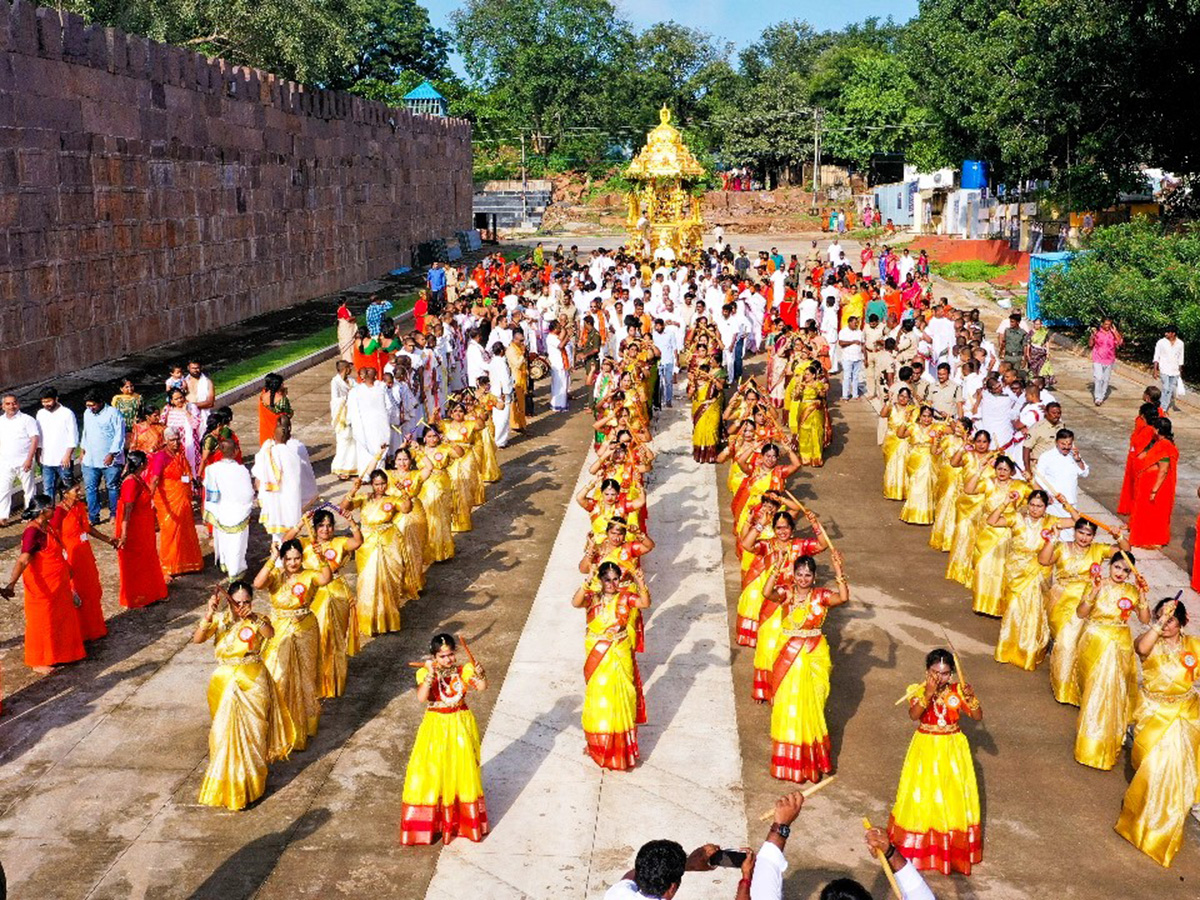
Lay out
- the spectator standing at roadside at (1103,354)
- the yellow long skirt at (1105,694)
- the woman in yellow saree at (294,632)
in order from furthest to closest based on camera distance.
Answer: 1. the spectator standing at roadside at (1103,354)
2. the woman in yellow saree at (294,632)
3. the yellow long skirt at (1105,694)

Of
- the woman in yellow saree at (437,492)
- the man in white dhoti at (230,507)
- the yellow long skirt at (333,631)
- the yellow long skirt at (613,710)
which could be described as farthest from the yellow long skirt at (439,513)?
the yellow long skirt at (613,710)

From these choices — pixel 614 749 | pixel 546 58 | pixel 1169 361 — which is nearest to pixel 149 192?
pixel 1169 361

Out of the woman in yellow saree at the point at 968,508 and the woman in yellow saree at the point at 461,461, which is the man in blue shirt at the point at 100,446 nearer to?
the woman in yellow saree at the point at 461,461

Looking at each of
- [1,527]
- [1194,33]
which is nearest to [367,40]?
[1194,33]

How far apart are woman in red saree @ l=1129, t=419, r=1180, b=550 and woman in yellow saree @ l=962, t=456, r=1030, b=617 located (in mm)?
2675

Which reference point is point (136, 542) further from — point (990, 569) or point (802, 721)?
point (990, 569)

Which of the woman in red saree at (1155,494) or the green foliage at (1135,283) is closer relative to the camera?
the woman in red saree at (1155,494)

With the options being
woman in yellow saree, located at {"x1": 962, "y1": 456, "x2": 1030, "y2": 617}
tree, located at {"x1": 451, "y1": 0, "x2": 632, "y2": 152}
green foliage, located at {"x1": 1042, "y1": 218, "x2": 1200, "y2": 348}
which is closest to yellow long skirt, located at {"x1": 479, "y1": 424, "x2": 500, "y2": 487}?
woman in yellow saree, located at {"x1": 962, "y1": 456, "x2": 1030, "y2": 617}

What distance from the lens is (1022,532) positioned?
10555mm

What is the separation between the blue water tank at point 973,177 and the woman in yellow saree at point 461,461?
141 feet

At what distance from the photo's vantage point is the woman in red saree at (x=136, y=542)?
446 inches

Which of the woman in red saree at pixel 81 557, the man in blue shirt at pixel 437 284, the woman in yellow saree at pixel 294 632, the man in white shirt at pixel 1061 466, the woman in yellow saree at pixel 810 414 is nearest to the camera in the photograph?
the woman in yellow saree at pixel 294 632

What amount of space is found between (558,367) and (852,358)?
4865 mm

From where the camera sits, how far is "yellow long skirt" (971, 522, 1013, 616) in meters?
11.5
